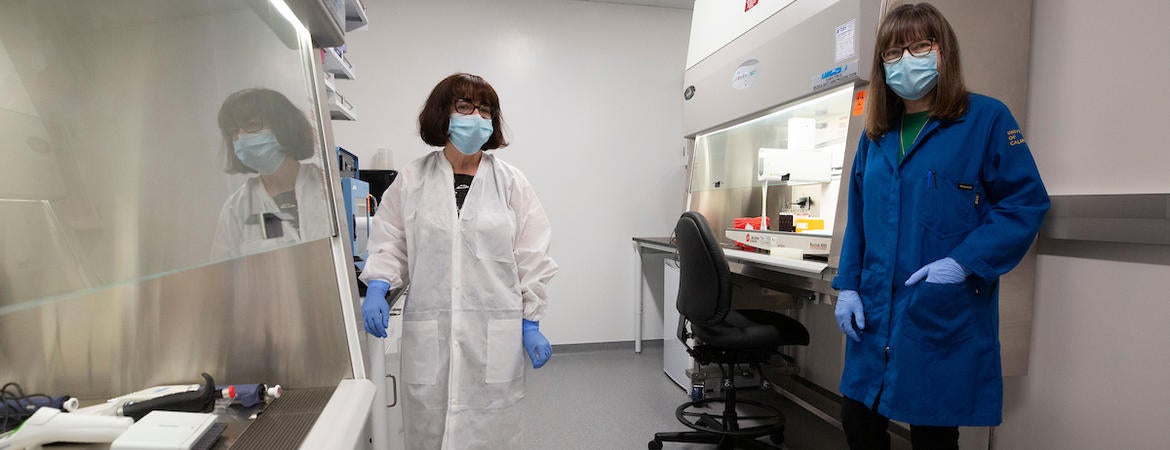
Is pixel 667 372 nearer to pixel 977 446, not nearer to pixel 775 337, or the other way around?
pixel 775 337

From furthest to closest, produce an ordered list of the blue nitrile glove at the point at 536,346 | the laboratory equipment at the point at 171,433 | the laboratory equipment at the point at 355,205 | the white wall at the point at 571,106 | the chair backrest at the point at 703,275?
the white wall at the point at 571,106 → the laboratory equipment at the point at 355,205 → the chair backrest at the point at 703,275 → the blue nitrile glove at the point at 536,346 → the laboratory equipment at the point at 171,433

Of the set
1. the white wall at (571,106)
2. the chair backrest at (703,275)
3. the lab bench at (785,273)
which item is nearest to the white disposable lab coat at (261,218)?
the chair backrest at (703,275)

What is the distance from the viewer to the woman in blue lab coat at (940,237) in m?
1.12

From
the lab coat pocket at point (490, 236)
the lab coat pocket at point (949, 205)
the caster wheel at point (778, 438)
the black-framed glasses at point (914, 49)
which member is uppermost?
the black-framed glasses at point (914, 49)

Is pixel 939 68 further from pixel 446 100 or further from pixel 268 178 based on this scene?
pixel 268 178

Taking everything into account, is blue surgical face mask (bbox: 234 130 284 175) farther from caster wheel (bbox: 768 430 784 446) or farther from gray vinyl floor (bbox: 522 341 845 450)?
caster wheel (bbox: 768 430 784 446)

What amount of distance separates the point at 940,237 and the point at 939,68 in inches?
16.7

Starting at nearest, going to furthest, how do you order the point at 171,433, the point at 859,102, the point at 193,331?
the point at 171,433 → the point at 193,331 → the point at 859,102

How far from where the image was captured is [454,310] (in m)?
1.27

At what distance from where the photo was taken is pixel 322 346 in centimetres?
77

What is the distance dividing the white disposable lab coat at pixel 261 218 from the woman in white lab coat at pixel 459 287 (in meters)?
0.45

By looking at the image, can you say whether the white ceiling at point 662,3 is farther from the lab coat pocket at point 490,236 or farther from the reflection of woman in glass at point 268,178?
the reflection of woman in glass at point 268,178

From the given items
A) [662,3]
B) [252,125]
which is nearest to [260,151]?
[252,125]

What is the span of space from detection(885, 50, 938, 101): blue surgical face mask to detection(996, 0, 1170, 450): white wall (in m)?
0.50
